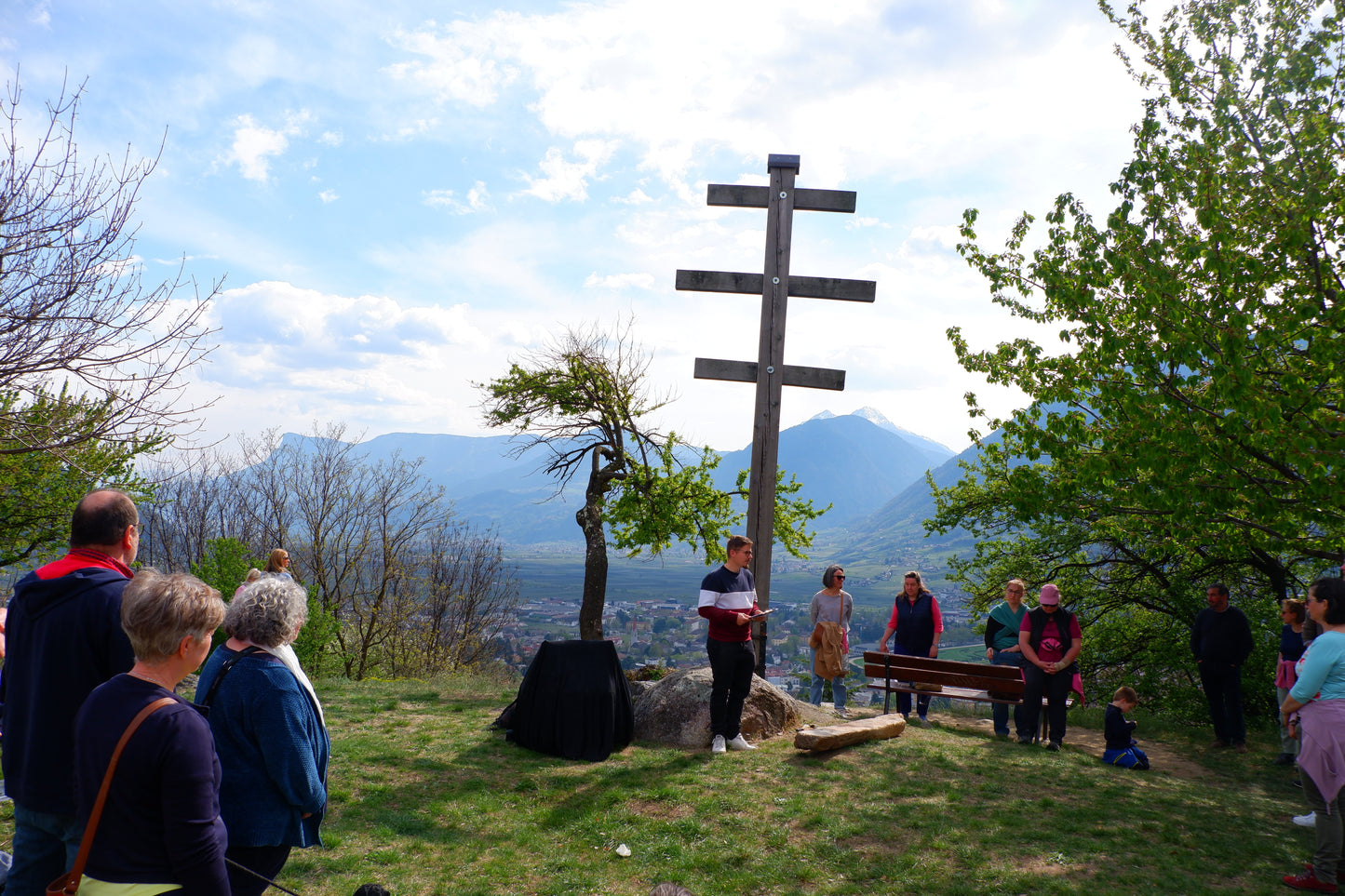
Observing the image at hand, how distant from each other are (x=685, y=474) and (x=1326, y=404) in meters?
9.26

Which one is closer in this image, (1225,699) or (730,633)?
(730,633)

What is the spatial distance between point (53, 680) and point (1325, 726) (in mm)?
6765

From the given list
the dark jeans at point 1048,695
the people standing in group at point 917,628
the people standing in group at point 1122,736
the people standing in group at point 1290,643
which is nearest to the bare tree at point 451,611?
the people standing in group at point 917,628

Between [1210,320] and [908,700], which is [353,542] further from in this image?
[1210,320]

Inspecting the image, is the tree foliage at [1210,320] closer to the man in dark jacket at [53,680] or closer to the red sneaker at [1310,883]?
the red sneaker at [1310,883]

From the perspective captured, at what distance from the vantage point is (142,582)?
243 centimetres

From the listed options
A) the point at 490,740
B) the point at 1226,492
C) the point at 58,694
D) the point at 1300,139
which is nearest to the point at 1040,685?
the point at 1226,492

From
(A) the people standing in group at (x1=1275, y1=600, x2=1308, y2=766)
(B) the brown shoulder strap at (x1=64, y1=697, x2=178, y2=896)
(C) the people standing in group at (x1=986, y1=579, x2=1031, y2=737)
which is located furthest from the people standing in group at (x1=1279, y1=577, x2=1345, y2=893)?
(B) the brown shoulder strap at (x1=64, y1=697, x2=178, y2=896)

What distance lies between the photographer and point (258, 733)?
293 cm

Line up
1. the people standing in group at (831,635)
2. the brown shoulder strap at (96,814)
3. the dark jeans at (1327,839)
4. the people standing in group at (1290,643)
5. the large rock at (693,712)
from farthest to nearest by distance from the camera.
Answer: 1. the people standing in group at (831,635)
2. the people standing in group at (1290,643)
3. the large rock at (693,712)
4. the dark jeans at (1327,839)
5. the brown shoulder strap at (96,814)

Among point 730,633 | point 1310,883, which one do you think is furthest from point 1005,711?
point 1310,883

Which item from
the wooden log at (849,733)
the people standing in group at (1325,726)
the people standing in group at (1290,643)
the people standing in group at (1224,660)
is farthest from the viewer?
the people standing in group at (1224,660)

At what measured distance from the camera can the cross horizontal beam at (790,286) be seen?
891cm

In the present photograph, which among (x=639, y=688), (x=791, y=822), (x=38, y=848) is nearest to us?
(x=38, y=848)
